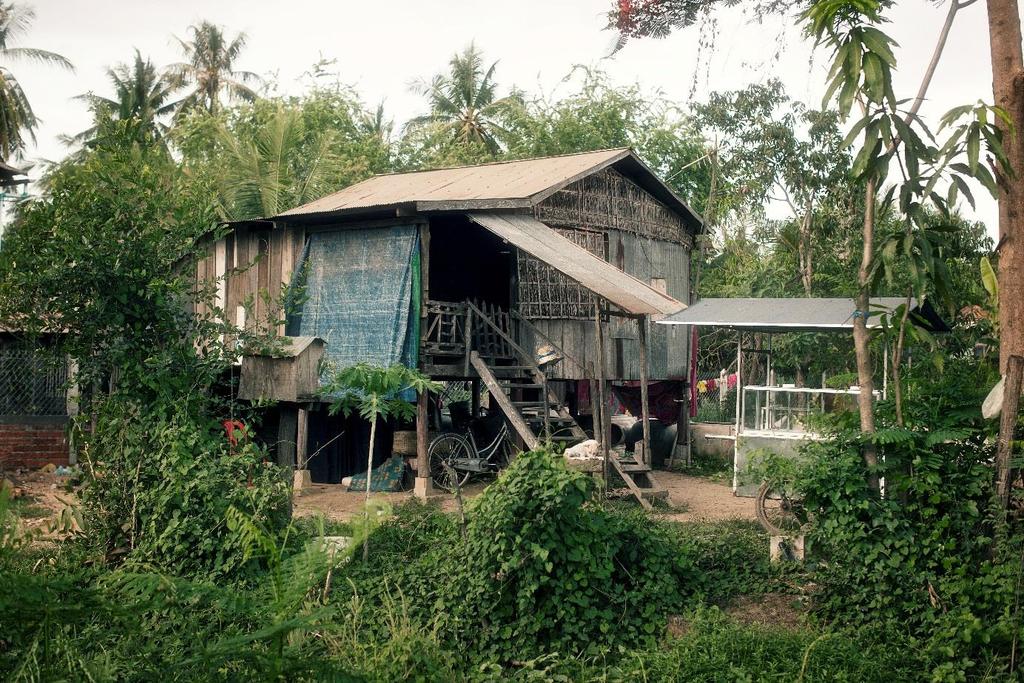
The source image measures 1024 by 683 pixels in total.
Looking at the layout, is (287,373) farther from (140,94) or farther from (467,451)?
(140,94)

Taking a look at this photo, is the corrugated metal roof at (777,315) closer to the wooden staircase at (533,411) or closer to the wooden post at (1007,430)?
the wooden staircase at (533,411)

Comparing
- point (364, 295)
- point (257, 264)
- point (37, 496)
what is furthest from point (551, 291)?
point (37, 496)

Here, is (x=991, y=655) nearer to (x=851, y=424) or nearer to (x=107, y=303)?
(x=851, y=424)

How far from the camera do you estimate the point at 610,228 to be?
51.3ft

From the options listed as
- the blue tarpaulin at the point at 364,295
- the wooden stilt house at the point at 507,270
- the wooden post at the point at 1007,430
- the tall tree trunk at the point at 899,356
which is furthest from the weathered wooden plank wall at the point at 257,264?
the wooden post at the point at 1007,430

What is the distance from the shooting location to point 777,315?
12273mm

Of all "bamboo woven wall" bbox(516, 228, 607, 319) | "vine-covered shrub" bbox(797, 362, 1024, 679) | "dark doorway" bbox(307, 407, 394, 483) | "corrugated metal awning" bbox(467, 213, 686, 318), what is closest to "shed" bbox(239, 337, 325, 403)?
"dark doorway" bbox(307, 407, 394, 483)

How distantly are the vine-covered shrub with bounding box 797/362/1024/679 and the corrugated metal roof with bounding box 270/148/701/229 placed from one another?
21.6 ft

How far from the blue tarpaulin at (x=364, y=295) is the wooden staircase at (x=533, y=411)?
103cm

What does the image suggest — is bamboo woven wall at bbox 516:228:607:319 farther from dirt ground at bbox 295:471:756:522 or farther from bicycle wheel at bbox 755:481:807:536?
bicycle wheel at bbox 755:481:807:536

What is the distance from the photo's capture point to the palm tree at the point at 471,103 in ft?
104

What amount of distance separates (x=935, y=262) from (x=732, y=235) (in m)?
21.7

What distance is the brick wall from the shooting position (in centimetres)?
1576

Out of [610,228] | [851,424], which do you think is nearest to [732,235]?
[610,228]
